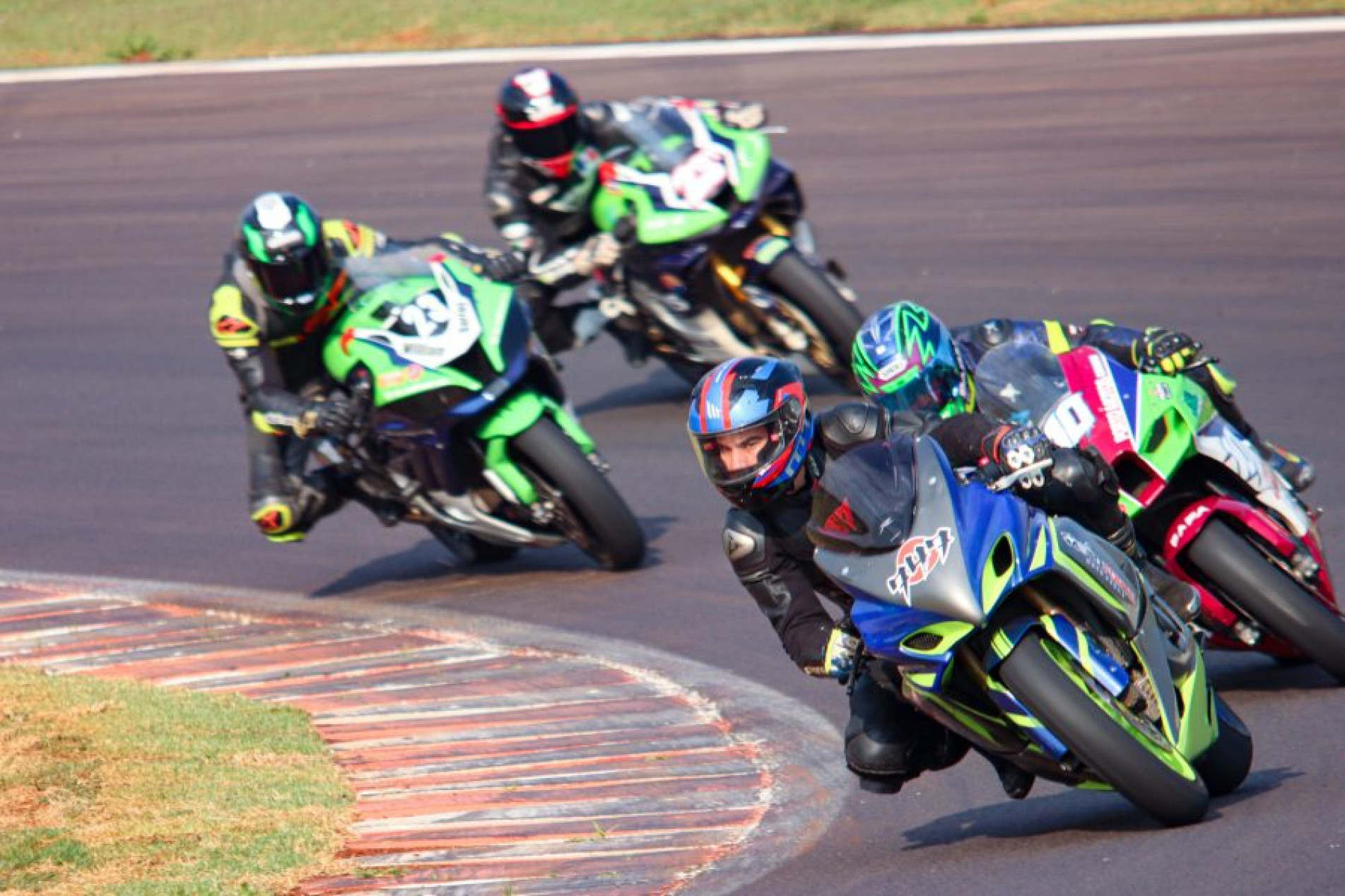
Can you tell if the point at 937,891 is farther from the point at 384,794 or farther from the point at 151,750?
the point at 151,750

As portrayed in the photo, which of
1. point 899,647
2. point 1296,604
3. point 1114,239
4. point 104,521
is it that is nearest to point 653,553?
point 104,521

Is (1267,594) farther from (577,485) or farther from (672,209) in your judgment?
(672,209)

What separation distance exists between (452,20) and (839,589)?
2131cm

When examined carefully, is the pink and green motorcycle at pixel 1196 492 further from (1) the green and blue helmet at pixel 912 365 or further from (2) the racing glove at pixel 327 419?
(2) the racing glove at pixel 327 419

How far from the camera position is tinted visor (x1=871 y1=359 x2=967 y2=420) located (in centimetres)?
718

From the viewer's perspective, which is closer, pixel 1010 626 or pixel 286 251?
pixel 1010 626

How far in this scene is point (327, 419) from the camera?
376 inches

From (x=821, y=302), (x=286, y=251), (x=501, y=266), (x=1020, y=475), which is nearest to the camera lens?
(x=1020, y=475)

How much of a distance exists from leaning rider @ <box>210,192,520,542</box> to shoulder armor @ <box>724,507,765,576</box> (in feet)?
11.9

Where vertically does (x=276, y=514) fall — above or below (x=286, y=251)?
below

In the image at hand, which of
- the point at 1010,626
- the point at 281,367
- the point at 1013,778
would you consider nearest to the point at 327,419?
the point at 281,367

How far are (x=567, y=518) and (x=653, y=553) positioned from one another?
0.67 meters

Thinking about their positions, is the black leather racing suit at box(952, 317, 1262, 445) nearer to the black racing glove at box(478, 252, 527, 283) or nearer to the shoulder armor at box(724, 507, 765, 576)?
the shoulder armor at box(724, 507, 765, 576)

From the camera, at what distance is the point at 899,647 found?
567 cm
